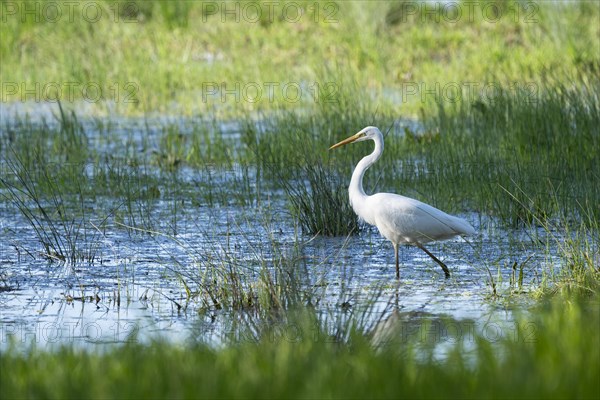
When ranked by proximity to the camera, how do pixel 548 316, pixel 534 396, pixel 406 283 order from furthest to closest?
pixel 406 283 < pixel 548 316 < pixel 534 396

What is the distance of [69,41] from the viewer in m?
19.2

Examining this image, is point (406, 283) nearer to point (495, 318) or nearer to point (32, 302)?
point (495, 318)

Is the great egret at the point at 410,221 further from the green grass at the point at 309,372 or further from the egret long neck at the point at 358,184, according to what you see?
the green grass at the point at 309,372

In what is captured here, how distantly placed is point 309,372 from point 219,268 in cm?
249

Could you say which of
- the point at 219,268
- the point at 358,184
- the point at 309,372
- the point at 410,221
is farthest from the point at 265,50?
the point at 309,372

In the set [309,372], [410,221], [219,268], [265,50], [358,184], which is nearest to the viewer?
[309,372]

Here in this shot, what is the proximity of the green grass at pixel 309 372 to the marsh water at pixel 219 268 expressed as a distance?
20.9 inches

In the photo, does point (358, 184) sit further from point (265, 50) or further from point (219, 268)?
point (265, 50)

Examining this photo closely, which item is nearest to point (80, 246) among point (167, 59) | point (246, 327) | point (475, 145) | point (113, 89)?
point (246, 327)

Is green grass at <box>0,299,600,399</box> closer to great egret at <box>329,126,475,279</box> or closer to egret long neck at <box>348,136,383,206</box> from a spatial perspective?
great egret at <box>329,126,475,279</box>

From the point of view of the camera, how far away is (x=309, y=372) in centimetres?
393

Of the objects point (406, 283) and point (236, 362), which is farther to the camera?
point (406, 283)

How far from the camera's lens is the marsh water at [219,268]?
5.73 meters

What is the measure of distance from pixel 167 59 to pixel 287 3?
3889mm
